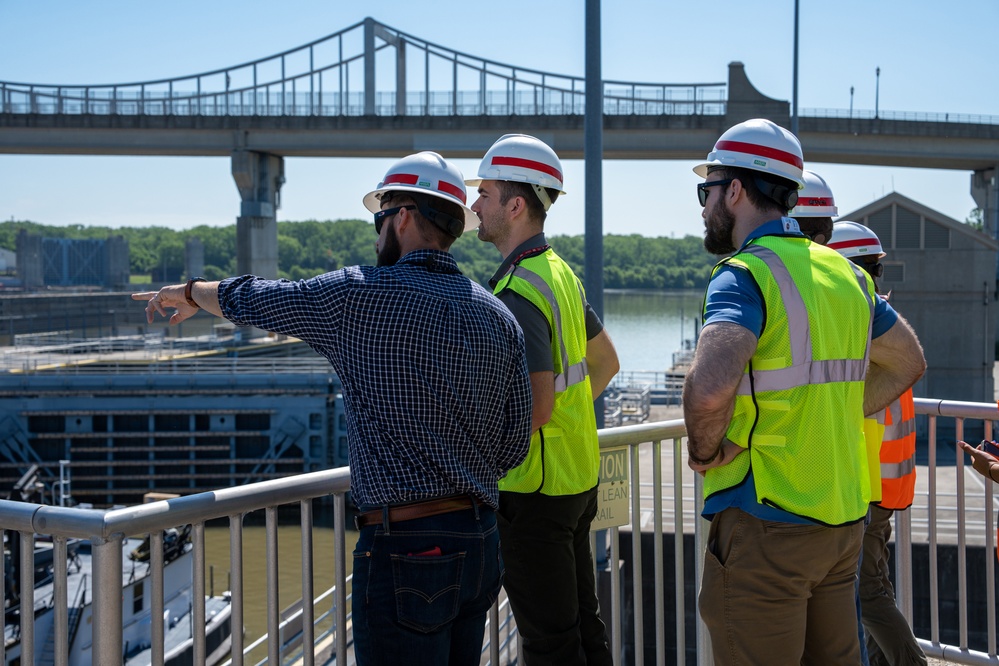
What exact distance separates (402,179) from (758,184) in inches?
39.1

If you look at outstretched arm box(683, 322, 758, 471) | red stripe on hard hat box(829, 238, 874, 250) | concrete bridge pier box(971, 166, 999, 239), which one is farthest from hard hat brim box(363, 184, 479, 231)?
concrete bridge pier box(971, 166, 999, 239)

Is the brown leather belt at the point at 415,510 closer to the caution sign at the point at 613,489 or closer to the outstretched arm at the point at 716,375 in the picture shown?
Answer: the outstretched arm at the point at 716,375

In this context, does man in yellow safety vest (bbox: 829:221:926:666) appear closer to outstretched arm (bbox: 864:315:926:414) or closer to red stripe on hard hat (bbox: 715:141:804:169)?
outstretched arm (bbox: 864:315:926:414)

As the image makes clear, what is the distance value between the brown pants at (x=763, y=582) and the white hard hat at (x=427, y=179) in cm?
114

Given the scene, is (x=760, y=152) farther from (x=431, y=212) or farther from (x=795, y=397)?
(x=431, y=212)

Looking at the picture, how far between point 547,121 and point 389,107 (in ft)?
33.6

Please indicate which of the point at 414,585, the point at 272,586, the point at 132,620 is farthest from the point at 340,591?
the point at 132,620

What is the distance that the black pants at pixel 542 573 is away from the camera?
3193 mm

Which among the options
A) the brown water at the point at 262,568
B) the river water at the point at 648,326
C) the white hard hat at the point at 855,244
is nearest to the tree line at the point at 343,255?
the river water at the point at 648,326

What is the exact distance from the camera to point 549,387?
3076mm

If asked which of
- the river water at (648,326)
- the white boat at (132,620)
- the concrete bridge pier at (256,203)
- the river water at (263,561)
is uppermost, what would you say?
the concrete bridge pier at (256,203)

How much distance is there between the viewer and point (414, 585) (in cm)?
252

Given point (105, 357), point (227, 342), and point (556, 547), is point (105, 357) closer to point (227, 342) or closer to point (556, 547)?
point (227, 342)

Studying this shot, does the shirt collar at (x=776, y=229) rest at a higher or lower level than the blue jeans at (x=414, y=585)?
higher
